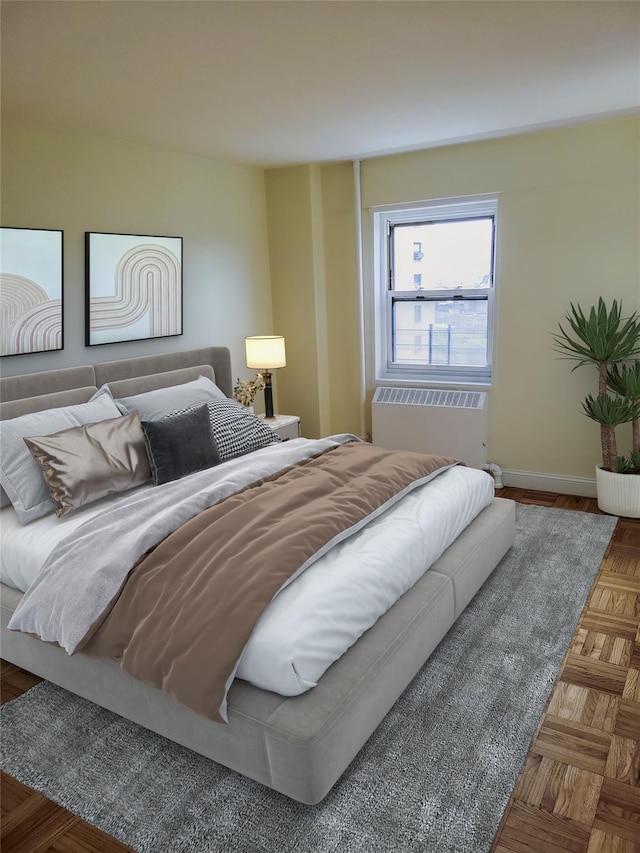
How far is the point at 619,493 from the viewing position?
161 inches

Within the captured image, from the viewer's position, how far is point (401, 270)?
17.0 feet

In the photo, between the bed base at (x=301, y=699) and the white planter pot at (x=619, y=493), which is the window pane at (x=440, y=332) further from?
the bed base at (x=301, y=699)

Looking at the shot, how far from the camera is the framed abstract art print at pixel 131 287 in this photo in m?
3.83

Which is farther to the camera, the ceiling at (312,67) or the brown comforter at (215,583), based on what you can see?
the ceiling at (312,67)

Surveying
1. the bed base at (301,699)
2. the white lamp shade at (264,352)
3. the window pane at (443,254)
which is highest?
the window pane at (443,254)

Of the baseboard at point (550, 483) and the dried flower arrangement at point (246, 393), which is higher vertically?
the dried flower arrangement at point (246, 393)

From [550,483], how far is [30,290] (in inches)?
141

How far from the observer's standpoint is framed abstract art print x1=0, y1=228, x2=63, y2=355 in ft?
10.9

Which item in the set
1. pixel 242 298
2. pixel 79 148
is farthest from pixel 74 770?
pixel 242 298

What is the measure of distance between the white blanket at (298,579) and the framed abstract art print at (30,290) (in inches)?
41.2

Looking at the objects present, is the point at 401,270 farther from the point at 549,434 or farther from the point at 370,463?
the point at 370,463

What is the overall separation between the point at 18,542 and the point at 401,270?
3533 millimetres

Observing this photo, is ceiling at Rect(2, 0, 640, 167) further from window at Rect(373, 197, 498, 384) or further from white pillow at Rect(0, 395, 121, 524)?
white pillow at Rect(0, 395, 121, 524)

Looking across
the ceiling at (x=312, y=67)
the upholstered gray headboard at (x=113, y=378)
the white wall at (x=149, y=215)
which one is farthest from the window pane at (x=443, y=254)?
the upholstered gray headboard at (x=113, y=378)
